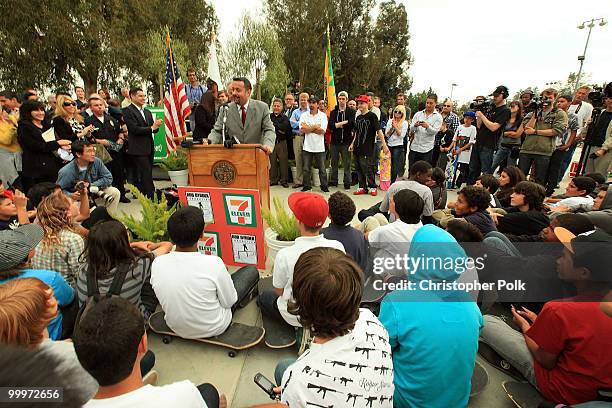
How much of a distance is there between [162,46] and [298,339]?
16058 millimetres

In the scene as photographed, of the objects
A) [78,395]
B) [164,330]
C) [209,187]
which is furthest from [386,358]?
[209,187]

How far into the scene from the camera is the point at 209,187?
3555 mm

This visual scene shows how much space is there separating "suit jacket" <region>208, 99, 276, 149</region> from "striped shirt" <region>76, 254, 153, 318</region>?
209 centimetres

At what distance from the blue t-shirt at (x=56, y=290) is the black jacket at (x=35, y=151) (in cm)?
372

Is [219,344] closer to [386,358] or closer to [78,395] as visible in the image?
[386,358]

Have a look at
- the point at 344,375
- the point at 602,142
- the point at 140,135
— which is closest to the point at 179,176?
the point at 140,135

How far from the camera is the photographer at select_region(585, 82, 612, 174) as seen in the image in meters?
5.83

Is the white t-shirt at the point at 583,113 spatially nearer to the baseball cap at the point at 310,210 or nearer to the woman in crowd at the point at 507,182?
the woman in crowd at the point at 507,182

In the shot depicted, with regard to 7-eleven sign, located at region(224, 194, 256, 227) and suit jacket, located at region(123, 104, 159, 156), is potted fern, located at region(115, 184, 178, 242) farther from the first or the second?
suit jacket, located at region(123, 104, 159, 156)

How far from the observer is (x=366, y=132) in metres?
6.41

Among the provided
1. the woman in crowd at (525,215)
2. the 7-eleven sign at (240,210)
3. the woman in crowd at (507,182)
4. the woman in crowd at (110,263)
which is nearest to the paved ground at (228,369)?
the woman in crowd at (110,263)

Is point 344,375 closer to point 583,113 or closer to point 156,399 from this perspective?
point 156,399

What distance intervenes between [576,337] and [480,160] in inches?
232

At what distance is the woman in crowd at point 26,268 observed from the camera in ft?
6.34
